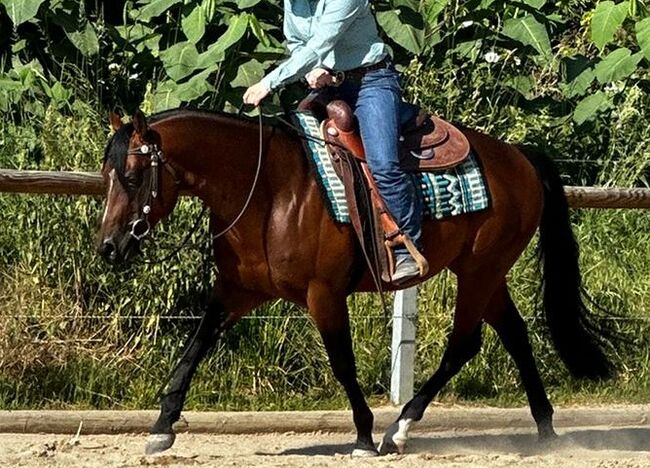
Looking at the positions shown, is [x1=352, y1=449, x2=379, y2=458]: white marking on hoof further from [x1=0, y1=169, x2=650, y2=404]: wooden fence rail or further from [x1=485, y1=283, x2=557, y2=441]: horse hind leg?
[x1=0, y1=169, x2=650, y2=404]: wooden fence rail

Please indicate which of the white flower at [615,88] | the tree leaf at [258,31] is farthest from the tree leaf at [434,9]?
the white flower at [615,88]

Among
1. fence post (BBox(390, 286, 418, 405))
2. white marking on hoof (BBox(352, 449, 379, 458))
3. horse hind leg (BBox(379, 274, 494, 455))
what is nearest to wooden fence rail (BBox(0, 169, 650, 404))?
fence post (BBox(390, 286, 418, 405))

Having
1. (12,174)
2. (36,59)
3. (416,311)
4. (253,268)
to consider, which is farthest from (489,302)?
(36,59)

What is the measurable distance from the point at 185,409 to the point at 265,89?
2.28m

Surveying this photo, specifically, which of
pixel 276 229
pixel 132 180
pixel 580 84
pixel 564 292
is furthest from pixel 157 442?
pixel 580 84

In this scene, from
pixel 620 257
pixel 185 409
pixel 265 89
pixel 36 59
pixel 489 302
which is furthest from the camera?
pixel 36 59

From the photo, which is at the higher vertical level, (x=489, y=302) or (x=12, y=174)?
(x=12, y=174)

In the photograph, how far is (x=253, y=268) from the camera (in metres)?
6.21

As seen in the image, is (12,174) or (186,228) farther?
(186,228)

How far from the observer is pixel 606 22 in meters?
8.98

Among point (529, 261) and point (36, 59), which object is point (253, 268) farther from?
point (36, 59)

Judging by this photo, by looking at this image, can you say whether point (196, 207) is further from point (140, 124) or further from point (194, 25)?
point (140, 124)

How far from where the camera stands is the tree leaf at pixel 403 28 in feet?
29.7

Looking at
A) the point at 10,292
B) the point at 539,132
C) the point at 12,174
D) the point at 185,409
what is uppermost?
the point at 539,132
